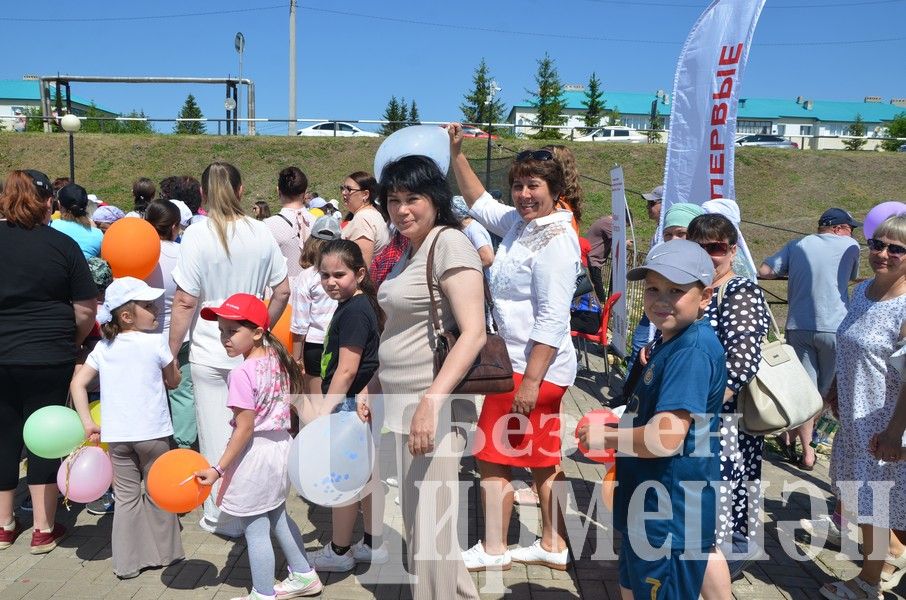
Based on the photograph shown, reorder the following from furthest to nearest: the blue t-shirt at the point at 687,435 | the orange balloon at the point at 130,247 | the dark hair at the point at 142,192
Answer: the dark hair at the point at 142,192 → the orange balloon at the point at 130,247 → the blue t-shirt at the point at 687,435

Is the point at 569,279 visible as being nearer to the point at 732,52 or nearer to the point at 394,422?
the point at 394,422

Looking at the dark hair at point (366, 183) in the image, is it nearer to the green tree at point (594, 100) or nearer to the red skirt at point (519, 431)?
the red skirt at point (519, 431)

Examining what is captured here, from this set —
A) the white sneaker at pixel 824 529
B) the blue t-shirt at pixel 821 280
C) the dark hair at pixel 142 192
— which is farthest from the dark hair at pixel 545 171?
the dark hair at pixel 142 192

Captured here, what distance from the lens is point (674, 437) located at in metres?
2.13

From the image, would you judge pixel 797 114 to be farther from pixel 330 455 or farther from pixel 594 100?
pixel 330 455

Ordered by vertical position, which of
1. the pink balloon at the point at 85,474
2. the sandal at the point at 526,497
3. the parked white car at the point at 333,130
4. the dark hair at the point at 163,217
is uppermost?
the parked white car at the point at 333,130

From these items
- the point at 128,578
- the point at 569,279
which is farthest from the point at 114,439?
the point at 569,279

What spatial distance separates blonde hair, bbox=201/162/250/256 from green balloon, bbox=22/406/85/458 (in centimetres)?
113

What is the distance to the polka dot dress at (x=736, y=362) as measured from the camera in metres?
2.67

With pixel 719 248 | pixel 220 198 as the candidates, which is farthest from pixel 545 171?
pixel 220 198

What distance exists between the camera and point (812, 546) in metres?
3.93

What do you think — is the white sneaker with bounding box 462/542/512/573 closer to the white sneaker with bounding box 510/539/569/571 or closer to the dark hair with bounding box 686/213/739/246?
the white sneaker with bounding box 510/539/569/571

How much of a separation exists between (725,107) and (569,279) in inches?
83.4

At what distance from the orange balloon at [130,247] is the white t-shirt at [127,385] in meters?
0.81
